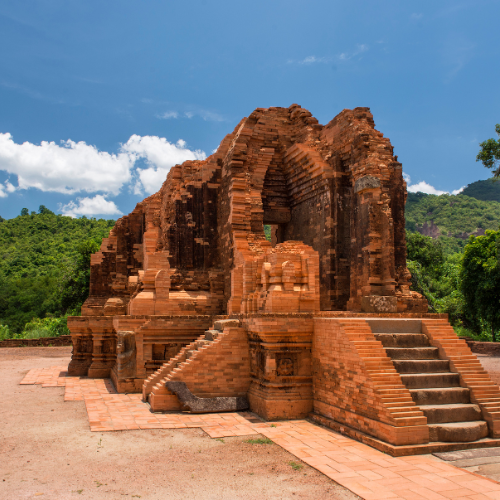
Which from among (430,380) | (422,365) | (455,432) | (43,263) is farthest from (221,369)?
(43,263)

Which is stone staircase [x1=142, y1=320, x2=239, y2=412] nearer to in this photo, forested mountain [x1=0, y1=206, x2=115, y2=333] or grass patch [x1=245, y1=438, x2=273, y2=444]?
grass patch [x1=245, y1=438, x2=273, y2=444]

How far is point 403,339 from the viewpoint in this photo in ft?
27.4

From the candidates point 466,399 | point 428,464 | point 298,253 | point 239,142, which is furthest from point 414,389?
point 239,142

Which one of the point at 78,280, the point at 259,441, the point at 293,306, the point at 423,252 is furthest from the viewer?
the point at 423,252

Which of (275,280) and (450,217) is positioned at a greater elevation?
(450,217)

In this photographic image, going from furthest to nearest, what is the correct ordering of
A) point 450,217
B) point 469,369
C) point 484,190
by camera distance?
point 484,190 → point 450,217 → point 469,369

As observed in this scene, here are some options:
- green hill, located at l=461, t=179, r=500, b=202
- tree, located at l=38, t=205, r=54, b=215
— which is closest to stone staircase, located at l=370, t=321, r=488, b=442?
tree, located at l=38, t=205, r=54, b=215

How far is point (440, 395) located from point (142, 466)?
4395mm

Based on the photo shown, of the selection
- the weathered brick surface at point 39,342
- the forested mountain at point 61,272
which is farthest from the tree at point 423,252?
the weathered brick surface at point 39,342

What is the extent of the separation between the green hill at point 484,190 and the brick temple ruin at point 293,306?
9650 cm

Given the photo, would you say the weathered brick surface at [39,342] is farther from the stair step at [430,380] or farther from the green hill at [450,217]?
the green hill at [450,217]

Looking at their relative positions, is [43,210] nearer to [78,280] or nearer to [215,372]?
[78,280]

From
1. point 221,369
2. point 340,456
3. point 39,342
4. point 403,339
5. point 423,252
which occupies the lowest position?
point 39,342

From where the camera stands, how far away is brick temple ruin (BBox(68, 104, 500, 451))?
292 inches
